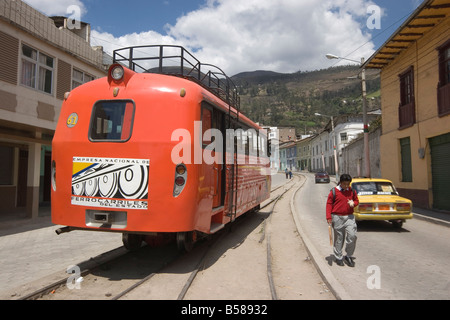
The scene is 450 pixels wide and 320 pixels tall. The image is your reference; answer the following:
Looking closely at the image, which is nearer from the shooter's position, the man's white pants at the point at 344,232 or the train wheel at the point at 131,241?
the man's white pants at the point at 344,232

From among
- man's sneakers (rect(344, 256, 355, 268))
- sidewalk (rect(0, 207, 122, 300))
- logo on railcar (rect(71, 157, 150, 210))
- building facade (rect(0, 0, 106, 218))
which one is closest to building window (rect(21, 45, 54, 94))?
building facade (rect(0, 0, 106, 218))

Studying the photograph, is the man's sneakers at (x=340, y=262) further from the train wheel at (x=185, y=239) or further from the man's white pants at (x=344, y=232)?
the train wheel at (x=185, y=239)

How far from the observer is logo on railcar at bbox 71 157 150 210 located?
470 cm

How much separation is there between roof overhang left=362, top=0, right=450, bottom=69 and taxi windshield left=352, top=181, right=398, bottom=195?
7.49 metres

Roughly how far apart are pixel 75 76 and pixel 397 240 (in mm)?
13396

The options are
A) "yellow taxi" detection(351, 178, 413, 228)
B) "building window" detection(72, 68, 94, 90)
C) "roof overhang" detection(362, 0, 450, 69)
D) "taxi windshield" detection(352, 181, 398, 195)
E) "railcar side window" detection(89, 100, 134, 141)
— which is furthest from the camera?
"building window" detection(72, 68, 94, 90)

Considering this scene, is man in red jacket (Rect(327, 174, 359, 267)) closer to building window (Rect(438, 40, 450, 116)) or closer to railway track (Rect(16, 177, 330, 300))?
railway track (Rect(16, 177, 330, 300))

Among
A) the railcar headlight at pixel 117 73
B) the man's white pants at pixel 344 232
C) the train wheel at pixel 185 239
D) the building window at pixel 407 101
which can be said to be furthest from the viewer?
the building window at pixel 407 101

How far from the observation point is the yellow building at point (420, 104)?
42.4ft

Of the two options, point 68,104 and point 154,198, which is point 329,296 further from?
point 68,104

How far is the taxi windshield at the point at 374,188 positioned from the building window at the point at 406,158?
25.1 ft

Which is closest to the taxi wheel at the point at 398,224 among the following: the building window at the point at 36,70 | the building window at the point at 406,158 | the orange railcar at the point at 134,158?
the orange railcar at the point at 134,158

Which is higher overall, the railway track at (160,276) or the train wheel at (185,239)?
the train wheel at (185,239)
